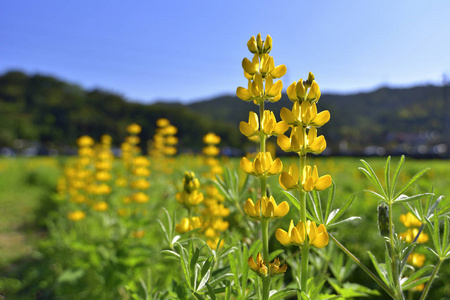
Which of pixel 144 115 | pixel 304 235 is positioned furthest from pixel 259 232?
pixel 144 115


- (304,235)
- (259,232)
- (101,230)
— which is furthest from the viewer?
(101,230)

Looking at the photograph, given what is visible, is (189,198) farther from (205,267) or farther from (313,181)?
(313,181)

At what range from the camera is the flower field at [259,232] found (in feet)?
1.70

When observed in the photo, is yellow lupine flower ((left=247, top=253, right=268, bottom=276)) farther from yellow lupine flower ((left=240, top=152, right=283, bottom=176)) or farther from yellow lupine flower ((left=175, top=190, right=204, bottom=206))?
yellow lupine flower ((left=175, top=190, right=204, bottom=206))

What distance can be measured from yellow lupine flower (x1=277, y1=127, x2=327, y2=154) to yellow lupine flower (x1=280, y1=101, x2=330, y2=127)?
12 mm

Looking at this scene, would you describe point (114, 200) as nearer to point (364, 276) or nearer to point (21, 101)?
point (364, 276)

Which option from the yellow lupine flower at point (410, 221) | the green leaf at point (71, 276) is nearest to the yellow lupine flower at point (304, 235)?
the yellow lupine flower at point (410, 221)

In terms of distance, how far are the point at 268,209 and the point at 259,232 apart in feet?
1.55

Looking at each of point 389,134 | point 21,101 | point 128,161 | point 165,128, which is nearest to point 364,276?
point 165,128

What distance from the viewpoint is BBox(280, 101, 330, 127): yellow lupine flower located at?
51 cm

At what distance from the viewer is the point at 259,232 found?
3.14 ft

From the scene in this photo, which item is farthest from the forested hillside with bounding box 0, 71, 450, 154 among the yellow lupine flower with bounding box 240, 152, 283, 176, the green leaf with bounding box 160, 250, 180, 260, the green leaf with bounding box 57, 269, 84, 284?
the yellow lupine flower with bounding box 240, 152, 283, 176

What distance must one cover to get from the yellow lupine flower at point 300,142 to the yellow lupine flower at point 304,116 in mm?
12

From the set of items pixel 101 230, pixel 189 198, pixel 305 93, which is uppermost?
pixel 305 93
